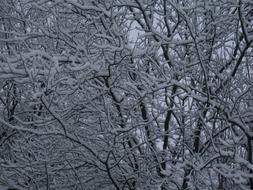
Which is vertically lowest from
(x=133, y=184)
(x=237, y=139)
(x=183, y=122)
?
(x=133, y=184)

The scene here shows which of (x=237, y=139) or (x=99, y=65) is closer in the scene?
(x=237, y=139)

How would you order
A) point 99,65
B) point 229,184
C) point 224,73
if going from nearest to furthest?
point 99,65 → point 224,73 → point 229,184

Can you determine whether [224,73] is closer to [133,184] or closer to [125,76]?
[125,76]

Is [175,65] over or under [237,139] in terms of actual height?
over

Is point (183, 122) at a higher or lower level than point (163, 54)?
lower

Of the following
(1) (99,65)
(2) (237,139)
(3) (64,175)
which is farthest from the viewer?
(3) (64,175)

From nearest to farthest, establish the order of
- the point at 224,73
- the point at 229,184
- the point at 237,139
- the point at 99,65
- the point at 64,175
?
the point at 237,139, the point at 99,65, the point at 224,73, the point at 229,184, the point at 64,175

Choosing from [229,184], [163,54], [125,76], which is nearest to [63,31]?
[125,76]

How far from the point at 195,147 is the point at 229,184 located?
0.70m

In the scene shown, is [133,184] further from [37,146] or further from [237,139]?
[237,139]

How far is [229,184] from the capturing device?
18.4 feet

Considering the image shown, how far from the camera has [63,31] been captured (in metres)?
5.16

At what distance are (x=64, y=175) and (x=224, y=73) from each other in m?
2.72

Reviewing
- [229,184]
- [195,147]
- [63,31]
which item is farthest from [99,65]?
[229,184]
